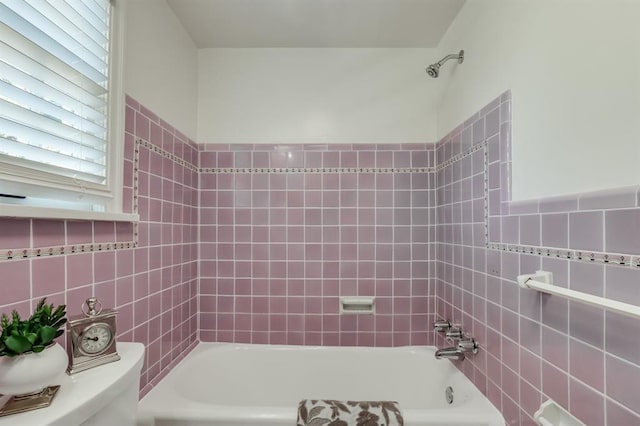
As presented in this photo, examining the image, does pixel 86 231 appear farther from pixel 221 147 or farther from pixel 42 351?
pixel 221 147

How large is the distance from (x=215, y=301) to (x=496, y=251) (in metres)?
1.61

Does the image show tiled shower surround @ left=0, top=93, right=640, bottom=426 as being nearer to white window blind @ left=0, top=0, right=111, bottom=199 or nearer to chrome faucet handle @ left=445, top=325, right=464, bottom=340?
chrome faucet handle @ left=445, top=325, right=464, bottom=340

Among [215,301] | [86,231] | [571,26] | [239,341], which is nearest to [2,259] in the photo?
[86,231]

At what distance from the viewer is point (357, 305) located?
180 cm

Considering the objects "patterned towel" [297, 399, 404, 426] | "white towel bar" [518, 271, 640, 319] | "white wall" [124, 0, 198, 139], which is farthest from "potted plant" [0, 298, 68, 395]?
"white towel bar" [518, 271, 640, 319]

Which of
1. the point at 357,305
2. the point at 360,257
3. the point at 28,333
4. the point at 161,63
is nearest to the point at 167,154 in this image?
the point at 161,63

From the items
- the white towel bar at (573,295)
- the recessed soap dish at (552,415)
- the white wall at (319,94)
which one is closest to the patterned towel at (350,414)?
the recessed soap dish at (552,415)

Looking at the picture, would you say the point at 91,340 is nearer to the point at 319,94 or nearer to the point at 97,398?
the point at 97,398

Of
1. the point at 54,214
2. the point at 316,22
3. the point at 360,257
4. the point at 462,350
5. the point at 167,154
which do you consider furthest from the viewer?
the point at 360,257

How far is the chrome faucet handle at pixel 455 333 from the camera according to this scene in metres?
1.45

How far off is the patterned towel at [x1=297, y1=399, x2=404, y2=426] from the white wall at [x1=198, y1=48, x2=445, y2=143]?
142 cm

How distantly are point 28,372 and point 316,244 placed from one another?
1384 millimetres

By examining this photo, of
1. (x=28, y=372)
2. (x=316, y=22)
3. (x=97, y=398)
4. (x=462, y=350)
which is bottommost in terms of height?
(x=462, y=350)

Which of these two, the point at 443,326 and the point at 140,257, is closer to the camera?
the point at 140,257
